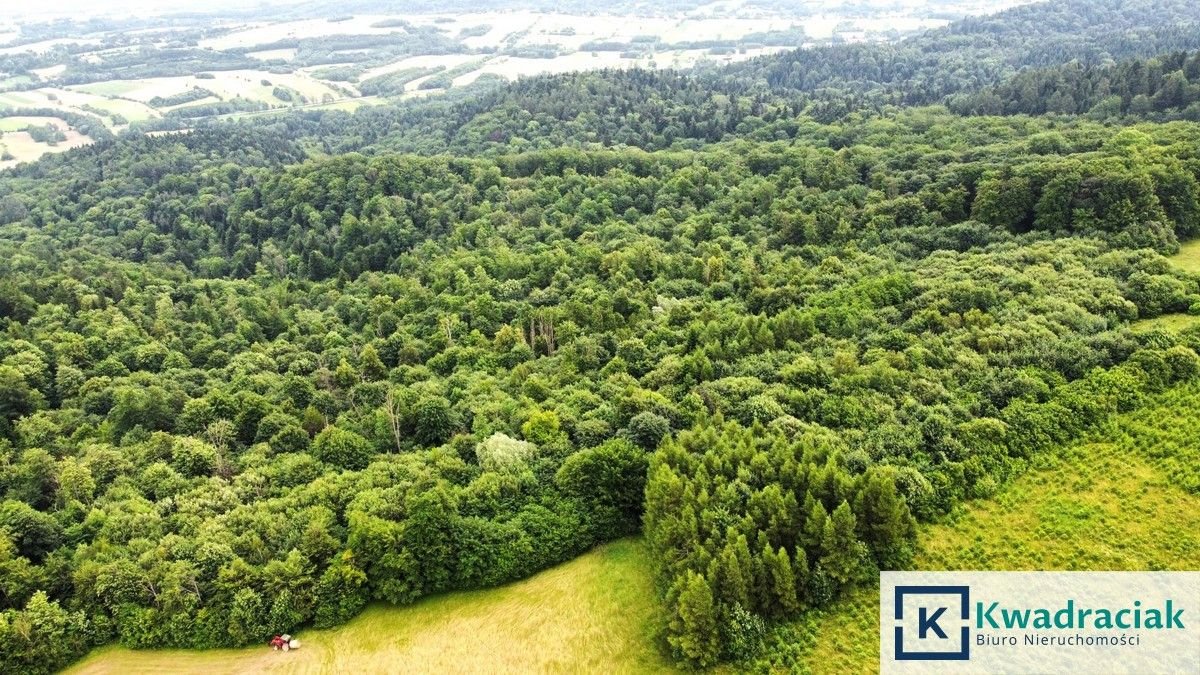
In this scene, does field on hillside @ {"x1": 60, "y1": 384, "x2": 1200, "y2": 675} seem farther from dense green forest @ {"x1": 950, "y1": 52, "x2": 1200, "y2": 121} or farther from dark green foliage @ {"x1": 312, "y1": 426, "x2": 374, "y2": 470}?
dense green forest @ {"x1": 950, "y1": 52, "x2": 1200, "y2": 121}

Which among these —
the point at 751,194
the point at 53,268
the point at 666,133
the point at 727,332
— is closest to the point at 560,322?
the point at 727,332

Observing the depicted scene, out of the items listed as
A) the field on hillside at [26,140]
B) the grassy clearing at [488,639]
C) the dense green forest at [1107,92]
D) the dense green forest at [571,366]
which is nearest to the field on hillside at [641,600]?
the grassy clearing at [488,639]

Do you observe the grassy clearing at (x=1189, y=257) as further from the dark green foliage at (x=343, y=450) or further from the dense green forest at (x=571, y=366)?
the dark green foliage at (x=343, y=450)

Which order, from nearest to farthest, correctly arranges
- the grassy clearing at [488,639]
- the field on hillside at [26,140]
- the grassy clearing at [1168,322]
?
1. the grassy clearing at [488,639]
2. the grassy clearing at [1168,322]
3. the field on hillside at [26,140]

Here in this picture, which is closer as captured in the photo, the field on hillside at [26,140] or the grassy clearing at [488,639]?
the grassy clearing at [488,639]

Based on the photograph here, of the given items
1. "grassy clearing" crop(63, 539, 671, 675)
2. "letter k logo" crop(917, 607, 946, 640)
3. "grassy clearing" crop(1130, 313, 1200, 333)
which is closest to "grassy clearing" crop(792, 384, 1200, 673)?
"letter k logo" crop(917, 607, 946, 640)

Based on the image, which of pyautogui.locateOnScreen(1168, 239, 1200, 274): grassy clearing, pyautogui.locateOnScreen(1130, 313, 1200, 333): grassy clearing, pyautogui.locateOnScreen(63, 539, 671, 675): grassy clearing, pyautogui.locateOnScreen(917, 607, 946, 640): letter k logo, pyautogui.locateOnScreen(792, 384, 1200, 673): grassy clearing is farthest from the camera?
pyautogui.locateOnScreen(1168, 239, 1200, 274): grassy clearing

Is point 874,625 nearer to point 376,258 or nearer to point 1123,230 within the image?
point 1123,230
